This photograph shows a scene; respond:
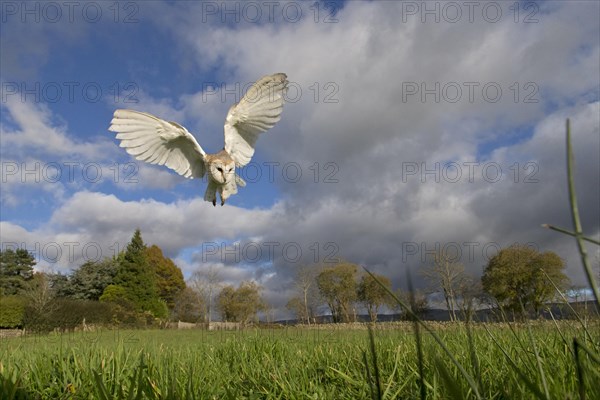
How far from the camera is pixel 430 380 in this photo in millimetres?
3021

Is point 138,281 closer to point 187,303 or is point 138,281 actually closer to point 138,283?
point 138,283

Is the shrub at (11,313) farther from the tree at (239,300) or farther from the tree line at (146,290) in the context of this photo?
the tree at (239,300)

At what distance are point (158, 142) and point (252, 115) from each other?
1804 millimetres

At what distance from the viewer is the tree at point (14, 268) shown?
64.2 m

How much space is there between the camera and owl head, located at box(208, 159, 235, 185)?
21.7 feet

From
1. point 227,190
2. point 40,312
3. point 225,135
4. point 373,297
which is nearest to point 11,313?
point 40,312

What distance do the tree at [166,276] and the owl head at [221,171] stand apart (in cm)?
6413

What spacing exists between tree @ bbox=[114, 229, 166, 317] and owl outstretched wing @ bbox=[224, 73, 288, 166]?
48246 mm

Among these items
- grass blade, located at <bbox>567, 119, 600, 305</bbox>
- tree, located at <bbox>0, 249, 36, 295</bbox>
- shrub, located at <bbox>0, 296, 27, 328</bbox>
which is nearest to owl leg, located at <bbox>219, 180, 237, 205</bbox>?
grass blade, located at <bbox>567, 119, 600, 305</bbox>

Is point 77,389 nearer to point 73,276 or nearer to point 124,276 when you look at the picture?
point 124,276

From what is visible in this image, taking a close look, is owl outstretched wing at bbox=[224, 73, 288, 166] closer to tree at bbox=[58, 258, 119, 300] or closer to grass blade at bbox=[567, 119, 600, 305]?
grass blade at bbox=[567, 119, 600, 305]

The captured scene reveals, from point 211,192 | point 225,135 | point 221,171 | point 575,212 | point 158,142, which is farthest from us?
point 225,135

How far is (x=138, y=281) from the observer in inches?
2119

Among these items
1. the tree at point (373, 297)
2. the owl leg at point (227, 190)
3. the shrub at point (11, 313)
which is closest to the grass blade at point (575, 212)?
the tree at point (373, 297)
